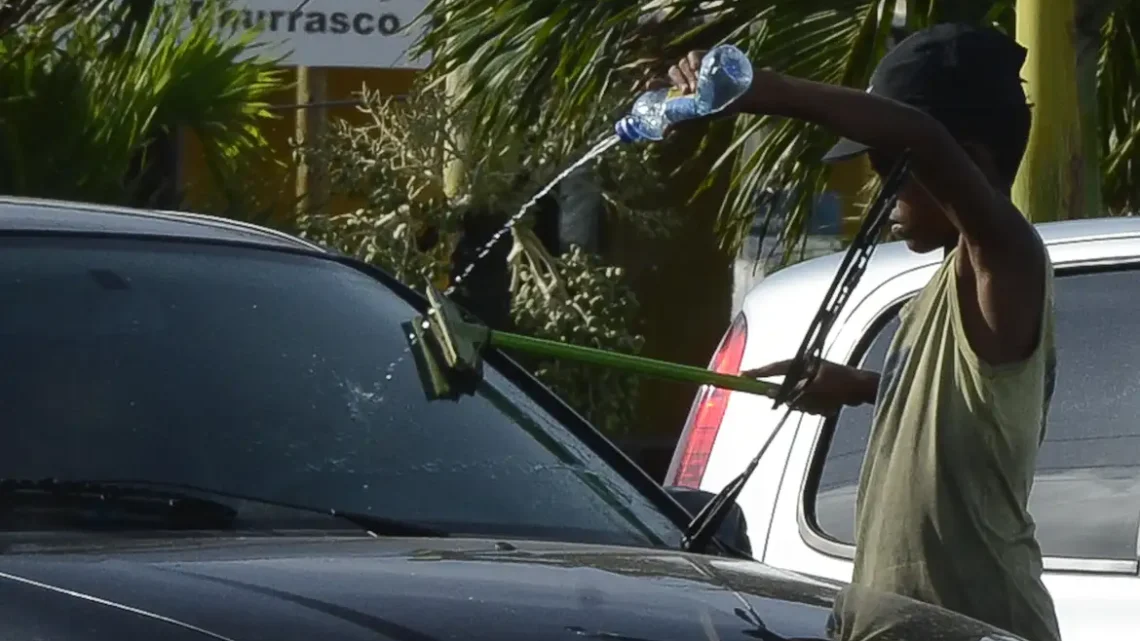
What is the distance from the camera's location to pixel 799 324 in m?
4.31

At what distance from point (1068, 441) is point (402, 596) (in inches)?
74.7

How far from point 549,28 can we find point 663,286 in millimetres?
7023

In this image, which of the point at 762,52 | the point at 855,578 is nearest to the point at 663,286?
the point at 762,52

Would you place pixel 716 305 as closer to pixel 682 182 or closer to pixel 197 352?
pixel 682 182

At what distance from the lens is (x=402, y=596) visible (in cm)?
251

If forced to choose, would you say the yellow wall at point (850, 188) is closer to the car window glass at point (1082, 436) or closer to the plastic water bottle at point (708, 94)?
the car window glass at point (1082, 436)

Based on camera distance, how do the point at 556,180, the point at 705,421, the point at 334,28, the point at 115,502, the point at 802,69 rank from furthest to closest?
the point at 334,28 < the point at 802,69 < the point at 705,421 < the point at 556,180 < the point at 115,502

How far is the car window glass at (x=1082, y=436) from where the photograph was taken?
12.9ft

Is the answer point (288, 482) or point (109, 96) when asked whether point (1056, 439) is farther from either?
point (109, 96)

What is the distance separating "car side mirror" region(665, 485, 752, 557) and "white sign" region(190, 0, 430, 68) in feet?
22.7

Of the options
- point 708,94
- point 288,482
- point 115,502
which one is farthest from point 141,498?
point 708,94

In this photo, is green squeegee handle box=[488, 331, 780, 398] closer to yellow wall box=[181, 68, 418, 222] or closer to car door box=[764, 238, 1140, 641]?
car door box=[764, 238, 1140, 641]

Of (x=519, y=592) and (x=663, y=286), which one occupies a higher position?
(x=663, y=286)

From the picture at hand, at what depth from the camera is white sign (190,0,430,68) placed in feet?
34.2
